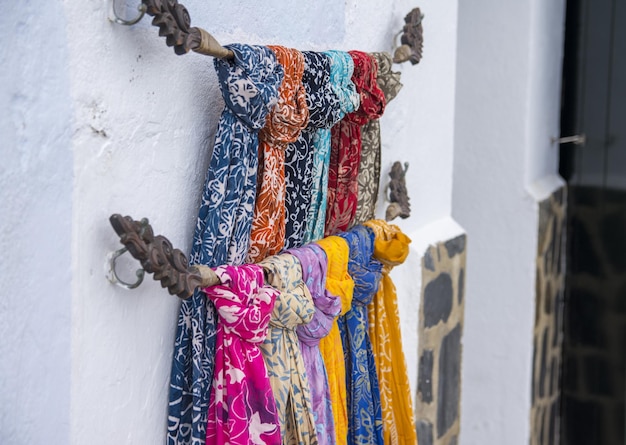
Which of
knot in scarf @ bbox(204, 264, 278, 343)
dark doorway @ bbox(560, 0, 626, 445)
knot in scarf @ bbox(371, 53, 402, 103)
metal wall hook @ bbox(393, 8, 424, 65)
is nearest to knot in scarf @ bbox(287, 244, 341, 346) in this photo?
knot in scarf @ bbox(204, 264, 278, 343)

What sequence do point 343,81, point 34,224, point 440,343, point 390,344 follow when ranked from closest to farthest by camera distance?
point 34,224, point 343,81, point 390,344, point 440,343

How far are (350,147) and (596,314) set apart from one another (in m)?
1.52

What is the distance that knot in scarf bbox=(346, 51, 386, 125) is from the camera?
1141 millimetres

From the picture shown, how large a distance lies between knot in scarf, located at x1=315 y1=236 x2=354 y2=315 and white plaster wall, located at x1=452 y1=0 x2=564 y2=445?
1.27 meters

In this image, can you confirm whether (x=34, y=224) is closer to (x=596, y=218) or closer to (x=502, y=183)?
(x=502, y=183)

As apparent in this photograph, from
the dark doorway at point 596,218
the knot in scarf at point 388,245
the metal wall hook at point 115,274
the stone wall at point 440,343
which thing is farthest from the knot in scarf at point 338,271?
the dark doorway at point 596,218

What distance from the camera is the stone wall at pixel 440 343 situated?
5.43ft

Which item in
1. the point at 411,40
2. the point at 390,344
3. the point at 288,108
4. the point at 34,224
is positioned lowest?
the point at 390,344

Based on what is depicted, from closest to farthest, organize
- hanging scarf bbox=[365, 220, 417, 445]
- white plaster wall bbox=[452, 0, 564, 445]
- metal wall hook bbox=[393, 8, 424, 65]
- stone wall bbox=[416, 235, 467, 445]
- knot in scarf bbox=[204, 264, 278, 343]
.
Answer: knot in scarf bbox=[204, 264, 278, 343] < hanging scarf bbox=[365, 220, 417, 445] < metal wall hook bbox=[393, 8, 424, 65] < stone wall bbox=[416, 235, 467, 445] < white plaster wall bbox=[452, 0, 564, 445]

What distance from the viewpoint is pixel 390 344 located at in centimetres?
130

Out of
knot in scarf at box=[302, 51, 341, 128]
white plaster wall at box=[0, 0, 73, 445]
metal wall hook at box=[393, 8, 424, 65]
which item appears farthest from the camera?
metal wall hook at box=[393, 8, 424, 65]

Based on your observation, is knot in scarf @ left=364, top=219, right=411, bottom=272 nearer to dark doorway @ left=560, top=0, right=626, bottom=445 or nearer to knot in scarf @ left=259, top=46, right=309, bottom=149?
knot in scarf @ left=259, top=46, right=309, bottom=149

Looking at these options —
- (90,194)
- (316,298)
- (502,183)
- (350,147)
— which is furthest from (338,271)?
(502,183)

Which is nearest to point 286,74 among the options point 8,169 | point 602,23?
point 8,169
